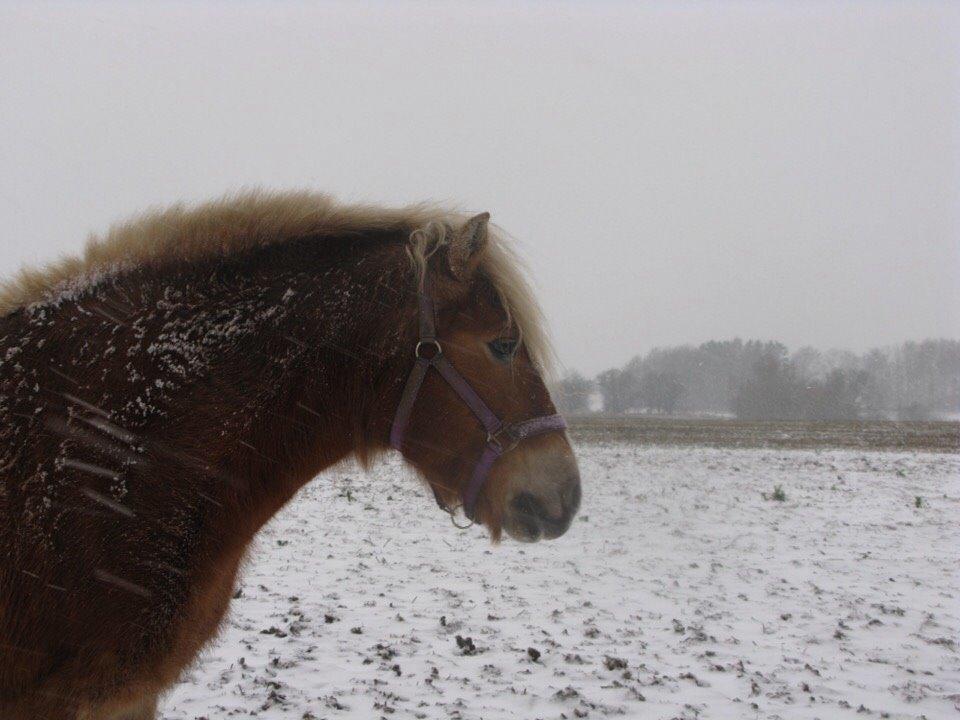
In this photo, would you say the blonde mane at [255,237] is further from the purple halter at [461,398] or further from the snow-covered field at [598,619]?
the snow-covered field at [598,619]

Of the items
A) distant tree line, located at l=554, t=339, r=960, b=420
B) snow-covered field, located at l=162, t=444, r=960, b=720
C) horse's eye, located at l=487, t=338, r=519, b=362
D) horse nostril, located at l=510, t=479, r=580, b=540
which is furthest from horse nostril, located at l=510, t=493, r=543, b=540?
distant tree line, located at l=554, t=339, r=960, b=420

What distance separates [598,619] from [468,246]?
15.1 ft

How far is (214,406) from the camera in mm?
2043

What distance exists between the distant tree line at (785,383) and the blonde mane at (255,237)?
45.4 m

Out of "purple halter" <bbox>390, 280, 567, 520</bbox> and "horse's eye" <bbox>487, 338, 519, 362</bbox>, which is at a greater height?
"horse's eye" <bbox>487, 338, 519, 362</bbox>

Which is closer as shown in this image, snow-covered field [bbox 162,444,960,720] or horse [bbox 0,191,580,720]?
horse [bbox 0,191,580,720]

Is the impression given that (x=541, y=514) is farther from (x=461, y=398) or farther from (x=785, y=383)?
(x=785, y=383)

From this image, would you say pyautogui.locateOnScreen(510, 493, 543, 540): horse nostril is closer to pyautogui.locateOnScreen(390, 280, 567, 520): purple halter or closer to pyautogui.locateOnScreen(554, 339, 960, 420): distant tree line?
pyautogui.locateOnScreen(390, 280, 567, 520): purple halter

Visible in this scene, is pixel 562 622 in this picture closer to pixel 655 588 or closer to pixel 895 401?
pixel 655 588

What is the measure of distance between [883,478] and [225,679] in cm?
1534

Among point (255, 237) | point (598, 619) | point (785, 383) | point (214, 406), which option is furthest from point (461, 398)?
point (785, 383)

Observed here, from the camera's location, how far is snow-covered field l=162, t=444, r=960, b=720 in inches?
162

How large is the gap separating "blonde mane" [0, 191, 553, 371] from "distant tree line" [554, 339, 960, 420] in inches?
1788

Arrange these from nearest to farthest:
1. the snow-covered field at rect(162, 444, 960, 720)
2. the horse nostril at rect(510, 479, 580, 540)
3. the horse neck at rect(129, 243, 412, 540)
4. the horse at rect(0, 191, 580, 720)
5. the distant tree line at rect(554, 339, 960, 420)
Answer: the horse at rect(0, 191, 580, 720) → the horse neck at rect(129, 243, 412, 540) → the horse nostril at rect(510, 479, 580, 540) → the snow-covered field at rect(162, 444, 960, 720) → the distant tree line at rect(554, 339, 960, 420)
